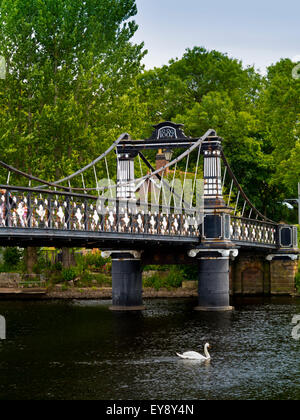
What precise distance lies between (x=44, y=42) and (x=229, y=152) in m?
16.4

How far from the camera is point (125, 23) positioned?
196 ft

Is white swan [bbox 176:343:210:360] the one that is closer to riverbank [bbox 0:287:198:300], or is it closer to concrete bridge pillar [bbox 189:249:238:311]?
concrete bridge pillar [bbox 189:249:238:311]

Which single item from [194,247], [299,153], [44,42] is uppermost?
[44,42]

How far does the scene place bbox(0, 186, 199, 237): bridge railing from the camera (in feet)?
93.6

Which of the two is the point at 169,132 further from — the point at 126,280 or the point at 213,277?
the point at 126,280

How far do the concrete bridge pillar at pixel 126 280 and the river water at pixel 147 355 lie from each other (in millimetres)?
966

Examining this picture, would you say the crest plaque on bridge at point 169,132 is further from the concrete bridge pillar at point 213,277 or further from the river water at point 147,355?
the river water at point 147,355

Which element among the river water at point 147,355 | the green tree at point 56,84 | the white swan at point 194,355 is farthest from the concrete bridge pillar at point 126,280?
the white swan at point 194,355

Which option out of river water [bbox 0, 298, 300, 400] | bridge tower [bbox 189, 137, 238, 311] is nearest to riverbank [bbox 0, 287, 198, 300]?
river water [bbox 0, 298, 300, 400]

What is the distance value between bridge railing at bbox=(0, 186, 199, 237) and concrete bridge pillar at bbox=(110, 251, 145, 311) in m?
3.33

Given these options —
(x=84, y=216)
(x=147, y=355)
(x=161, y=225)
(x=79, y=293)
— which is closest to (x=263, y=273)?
(x=79, y=293)

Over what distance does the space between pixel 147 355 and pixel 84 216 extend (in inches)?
285

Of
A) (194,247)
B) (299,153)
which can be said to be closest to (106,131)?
(299,153)
